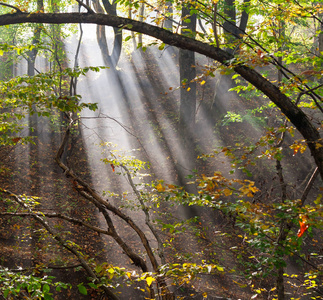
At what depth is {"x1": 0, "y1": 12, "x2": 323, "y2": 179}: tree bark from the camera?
2.74 m

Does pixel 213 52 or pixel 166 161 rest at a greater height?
pixel 166 161

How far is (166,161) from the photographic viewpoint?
43.0 feet

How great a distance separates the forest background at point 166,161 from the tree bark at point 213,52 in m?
0.01

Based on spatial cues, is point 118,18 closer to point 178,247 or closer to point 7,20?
point 7,20

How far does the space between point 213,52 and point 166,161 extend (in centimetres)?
1028

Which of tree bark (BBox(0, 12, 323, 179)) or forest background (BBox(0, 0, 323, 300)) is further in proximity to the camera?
forest background (BBox(0, 0, 323, 300))

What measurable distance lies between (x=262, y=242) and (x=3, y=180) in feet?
29.3

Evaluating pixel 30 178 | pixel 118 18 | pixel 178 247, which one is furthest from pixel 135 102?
pixel 118 18

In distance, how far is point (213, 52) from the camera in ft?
9.74

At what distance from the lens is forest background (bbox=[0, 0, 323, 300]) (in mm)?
2846

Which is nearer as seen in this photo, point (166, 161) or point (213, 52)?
point (213, 52)

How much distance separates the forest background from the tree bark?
1cm

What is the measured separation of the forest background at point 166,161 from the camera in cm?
285

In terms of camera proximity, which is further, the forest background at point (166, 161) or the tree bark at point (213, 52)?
the forest background at point (166, 161)
